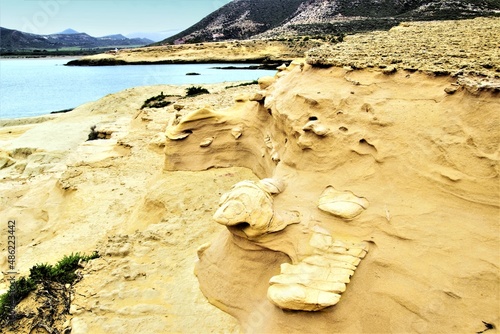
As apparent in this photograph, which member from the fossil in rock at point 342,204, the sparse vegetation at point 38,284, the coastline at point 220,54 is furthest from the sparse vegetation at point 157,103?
the coastline at point 220,54

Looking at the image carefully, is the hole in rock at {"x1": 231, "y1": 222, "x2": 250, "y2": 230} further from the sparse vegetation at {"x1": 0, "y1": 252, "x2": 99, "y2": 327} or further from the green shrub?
the green shrub

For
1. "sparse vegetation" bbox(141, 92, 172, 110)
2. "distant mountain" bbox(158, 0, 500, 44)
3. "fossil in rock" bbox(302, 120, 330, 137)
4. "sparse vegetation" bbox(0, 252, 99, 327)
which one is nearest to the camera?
"sparse vegetation" bbox(0, 252, 99, 327)

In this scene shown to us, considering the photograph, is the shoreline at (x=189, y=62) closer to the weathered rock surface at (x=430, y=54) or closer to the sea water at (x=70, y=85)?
the sea water at (x=70, y=85)

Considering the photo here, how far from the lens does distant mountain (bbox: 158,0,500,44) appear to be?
3309 centimetres

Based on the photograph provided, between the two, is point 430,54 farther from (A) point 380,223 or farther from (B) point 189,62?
(B) point 189,62

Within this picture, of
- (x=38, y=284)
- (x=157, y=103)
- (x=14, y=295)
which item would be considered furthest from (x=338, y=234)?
(x=157, y=103)

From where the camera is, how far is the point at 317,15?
47594 mm

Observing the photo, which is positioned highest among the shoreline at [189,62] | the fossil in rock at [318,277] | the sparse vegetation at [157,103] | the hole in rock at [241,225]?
the shoreline at [189,62]

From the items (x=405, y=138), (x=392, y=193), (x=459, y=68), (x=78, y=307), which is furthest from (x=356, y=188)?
(x=78, y=307)

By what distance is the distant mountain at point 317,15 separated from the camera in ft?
109

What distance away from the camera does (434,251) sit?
10.9ft

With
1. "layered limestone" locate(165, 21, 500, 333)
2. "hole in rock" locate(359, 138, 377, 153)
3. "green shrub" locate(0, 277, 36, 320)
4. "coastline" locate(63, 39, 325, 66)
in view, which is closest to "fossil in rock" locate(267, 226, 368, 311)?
"layered limestone" locate(165, 21, 500, 333)

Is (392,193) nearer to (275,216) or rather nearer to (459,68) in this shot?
(275,216)

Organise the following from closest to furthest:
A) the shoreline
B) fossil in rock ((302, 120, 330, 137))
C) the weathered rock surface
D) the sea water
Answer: the weathered rock surface, fossil in rock ((302, 120, 330, 137)), the sea water, the shoreline
